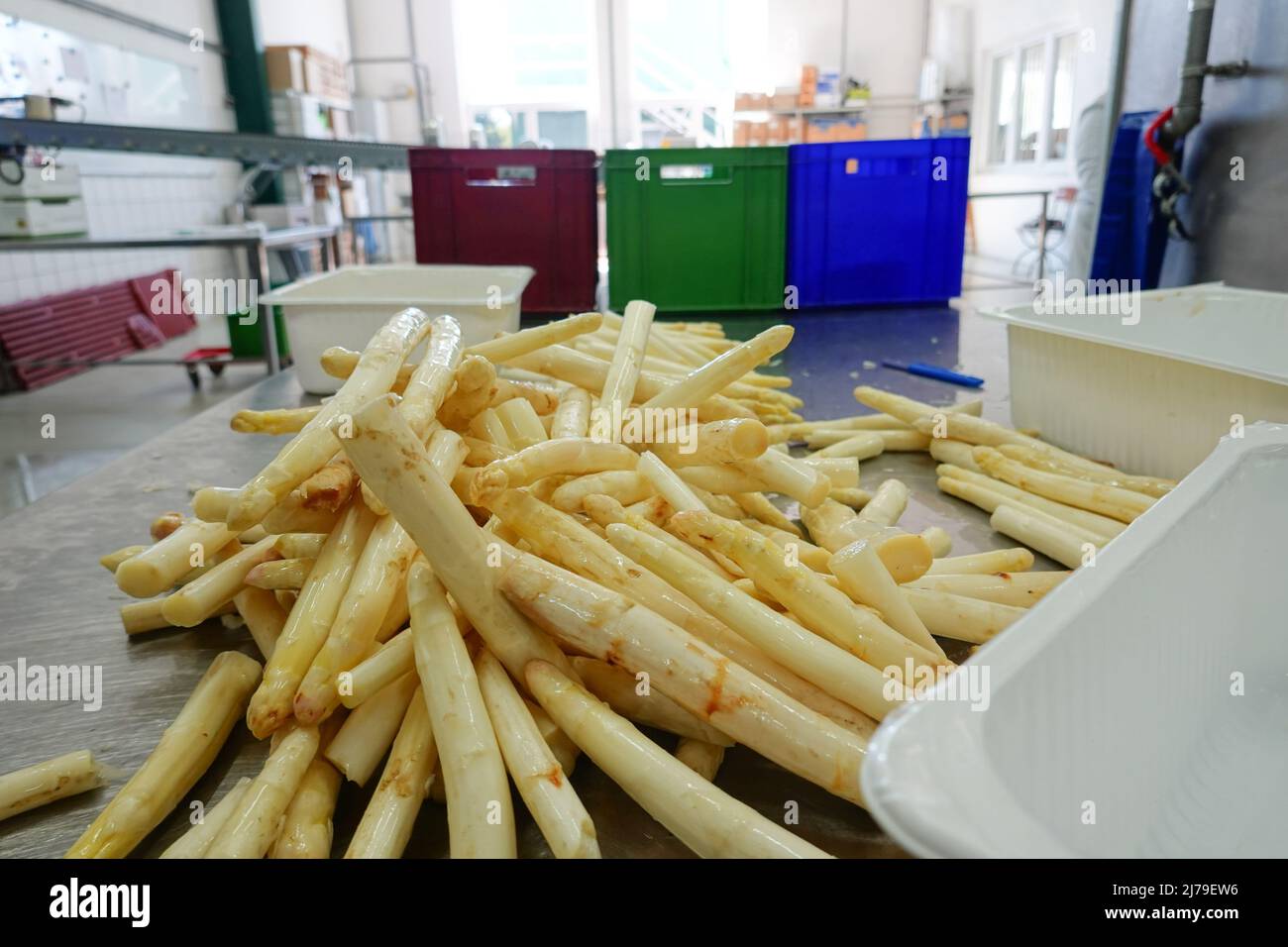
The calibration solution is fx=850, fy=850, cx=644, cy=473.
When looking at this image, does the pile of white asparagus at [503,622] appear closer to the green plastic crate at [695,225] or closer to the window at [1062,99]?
the green plastic crate at [695,225]

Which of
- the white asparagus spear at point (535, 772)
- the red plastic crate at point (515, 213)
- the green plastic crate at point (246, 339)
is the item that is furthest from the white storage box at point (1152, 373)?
the green plastic crate at point (246, 339)

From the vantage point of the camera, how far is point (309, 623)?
112 cm

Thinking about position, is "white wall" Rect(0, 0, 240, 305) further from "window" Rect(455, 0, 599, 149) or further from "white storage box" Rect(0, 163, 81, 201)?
"window" Rect(455, 0, 599, 149)

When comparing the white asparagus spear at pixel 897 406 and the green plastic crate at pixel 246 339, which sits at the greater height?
the white asparagus spear at pixel 897 406

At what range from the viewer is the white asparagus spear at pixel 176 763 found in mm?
955

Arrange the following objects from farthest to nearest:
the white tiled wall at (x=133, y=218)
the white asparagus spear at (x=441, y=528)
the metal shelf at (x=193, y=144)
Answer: the white tiled wall at (x=133, y=218), the metal shelf at (x=193, y=144), the white asparagus spear at (x=441, y=528)

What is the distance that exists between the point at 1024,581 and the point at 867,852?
1.93 feet

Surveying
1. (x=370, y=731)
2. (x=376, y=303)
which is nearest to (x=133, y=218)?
(x=376, y=303)

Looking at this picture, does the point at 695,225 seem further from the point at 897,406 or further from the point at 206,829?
the point at 206,829

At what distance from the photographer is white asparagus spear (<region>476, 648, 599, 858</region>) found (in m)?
0.89

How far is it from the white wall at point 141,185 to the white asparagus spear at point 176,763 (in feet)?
18.8

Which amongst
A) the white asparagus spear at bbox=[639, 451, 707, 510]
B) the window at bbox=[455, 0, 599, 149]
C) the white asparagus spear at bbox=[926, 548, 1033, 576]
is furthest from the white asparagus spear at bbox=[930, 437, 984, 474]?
the window at bbox=[455, 0, 599, 149]

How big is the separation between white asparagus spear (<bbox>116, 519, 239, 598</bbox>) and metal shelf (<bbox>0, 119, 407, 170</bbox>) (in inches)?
139
